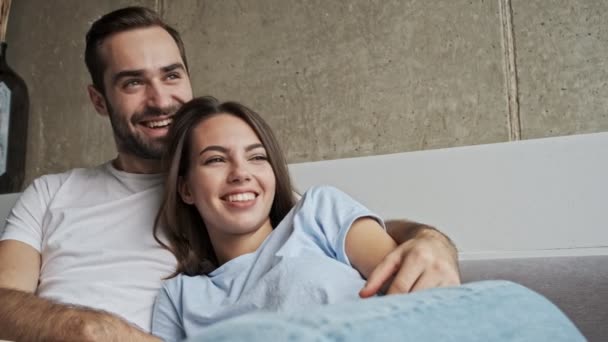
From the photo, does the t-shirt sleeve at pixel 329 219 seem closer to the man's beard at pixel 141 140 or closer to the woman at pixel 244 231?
the woman at pixel 244 231

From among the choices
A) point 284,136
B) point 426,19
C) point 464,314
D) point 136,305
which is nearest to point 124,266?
point 136,305

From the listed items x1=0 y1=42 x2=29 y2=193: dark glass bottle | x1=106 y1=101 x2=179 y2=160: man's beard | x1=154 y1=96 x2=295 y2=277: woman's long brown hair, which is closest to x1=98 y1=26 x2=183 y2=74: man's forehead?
x1=106 y1=101 x2=179 y2=160: man's beard

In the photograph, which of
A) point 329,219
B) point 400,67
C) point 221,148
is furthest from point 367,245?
point 400,67

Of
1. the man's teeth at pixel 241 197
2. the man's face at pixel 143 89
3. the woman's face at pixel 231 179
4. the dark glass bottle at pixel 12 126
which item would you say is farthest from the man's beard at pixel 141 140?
the dark glass bottle at pixel 12 126

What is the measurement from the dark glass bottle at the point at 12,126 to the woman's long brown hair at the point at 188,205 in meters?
1.40

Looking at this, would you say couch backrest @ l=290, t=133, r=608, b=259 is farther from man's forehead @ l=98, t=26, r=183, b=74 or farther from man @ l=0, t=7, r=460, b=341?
man's forehead @ l=98, t=26, r=183, b=74

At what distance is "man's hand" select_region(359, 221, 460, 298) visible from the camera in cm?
73

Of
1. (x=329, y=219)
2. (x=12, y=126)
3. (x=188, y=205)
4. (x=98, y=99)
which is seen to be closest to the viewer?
(x=329, y=219)

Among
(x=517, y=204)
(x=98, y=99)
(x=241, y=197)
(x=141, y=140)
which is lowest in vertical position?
(x=517, y=204)

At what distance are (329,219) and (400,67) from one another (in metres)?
0.81

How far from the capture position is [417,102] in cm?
168

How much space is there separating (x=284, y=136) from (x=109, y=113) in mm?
593

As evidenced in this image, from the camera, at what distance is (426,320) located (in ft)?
1.18

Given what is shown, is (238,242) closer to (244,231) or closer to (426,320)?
(244,231)
